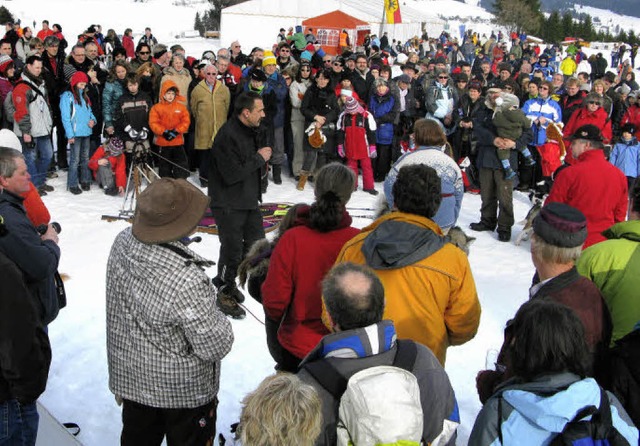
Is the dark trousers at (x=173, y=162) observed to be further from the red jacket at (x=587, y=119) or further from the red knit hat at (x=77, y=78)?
the red jacket at (x=587, y=119)

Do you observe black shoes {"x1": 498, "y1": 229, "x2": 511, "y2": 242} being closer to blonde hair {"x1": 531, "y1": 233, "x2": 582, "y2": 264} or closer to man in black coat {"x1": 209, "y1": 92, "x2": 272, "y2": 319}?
man in black coat {"x1": 209, "y1": 92, "x2": 272, "y2": 319}

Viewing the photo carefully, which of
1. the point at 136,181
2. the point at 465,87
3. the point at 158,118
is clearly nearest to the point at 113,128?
the point at 158,118

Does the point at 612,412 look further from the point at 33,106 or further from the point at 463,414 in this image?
the point at 33,106

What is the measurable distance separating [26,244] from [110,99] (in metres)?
6.34

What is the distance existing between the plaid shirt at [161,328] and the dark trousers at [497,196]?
553 centimetres

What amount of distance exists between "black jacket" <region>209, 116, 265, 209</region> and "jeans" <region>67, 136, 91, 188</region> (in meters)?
4.28

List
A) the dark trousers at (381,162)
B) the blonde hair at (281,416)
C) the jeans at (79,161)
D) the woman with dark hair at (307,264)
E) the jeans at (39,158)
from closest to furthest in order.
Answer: the blonde hair at (281,416)
the woman with dark hair at (307,264)
the jeans at (39,158)
the jeans at (79,161)
the dark trousers at (381,162)

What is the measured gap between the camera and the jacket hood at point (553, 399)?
1.96 m

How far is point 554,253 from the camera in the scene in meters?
2.84

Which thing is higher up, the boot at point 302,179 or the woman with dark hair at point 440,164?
the woman with dark hair at point 440,164

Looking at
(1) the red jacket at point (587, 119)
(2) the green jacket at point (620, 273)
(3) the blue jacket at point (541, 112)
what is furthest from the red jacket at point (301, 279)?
(3) the blue jacket at point (541, 112)

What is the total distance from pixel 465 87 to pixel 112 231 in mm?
6487

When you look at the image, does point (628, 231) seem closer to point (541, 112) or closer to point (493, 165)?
point (493, 165)

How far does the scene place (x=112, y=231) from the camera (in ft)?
24.8
